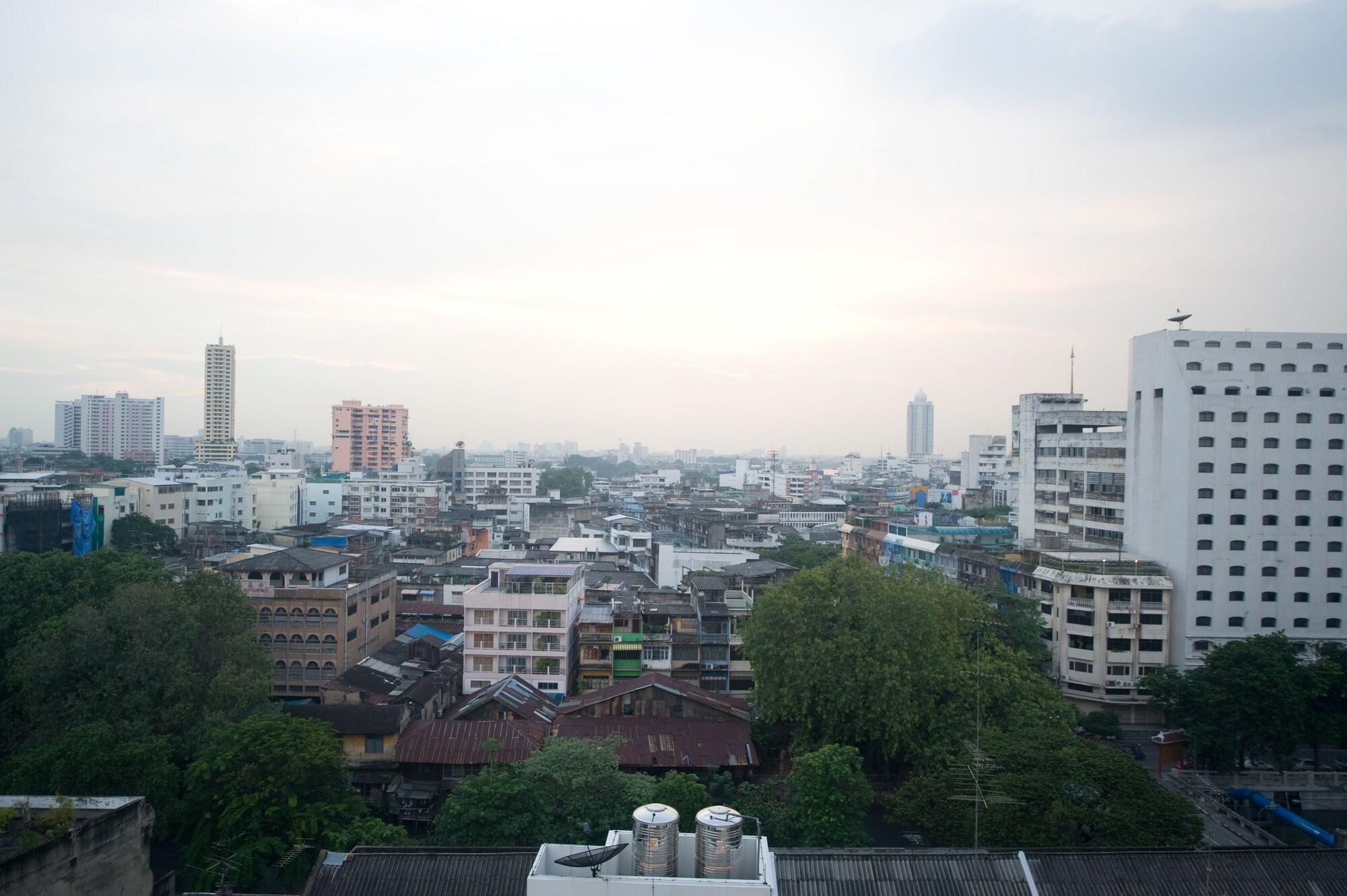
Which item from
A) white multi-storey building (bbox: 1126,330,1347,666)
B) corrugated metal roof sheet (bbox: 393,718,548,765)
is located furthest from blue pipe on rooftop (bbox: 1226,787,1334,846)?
corrugated metal roof sheet (bbox: 393,718,548,765)

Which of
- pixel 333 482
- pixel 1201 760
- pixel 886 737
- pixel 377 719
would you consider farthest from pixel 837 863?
pixel 333 482

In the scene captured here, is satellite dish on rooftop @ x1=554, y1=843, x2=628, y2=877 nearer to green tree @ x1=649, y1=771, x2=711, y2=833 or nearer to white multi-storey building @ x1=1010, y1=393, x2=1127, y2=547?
green tree @ x1=649, y1=771, x2=711, y2=833

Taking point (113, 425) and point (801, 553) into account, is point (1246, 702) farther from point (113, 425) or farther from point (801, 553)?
point (113, 425)

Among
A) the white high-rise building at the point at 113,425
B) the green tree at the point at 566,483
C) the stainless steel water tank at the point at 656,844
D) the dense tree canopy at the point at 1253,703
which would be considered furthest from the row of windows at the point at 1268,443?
the white high-rise building at the point at 113,425

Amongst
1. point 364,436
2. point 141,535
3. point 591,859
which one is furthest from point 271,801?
point 364,436

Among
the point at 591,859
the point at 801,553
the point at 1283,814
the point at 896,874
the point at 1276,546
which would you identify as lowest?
the point at 1283,814

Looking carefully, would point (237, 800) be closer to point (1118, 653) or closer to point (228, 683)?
point (228, 683)

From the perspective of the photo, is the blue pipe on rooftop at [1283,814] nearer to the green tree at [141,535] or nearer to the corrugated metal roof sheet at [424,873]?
the corrugated metal roof sheet at [424,873]
